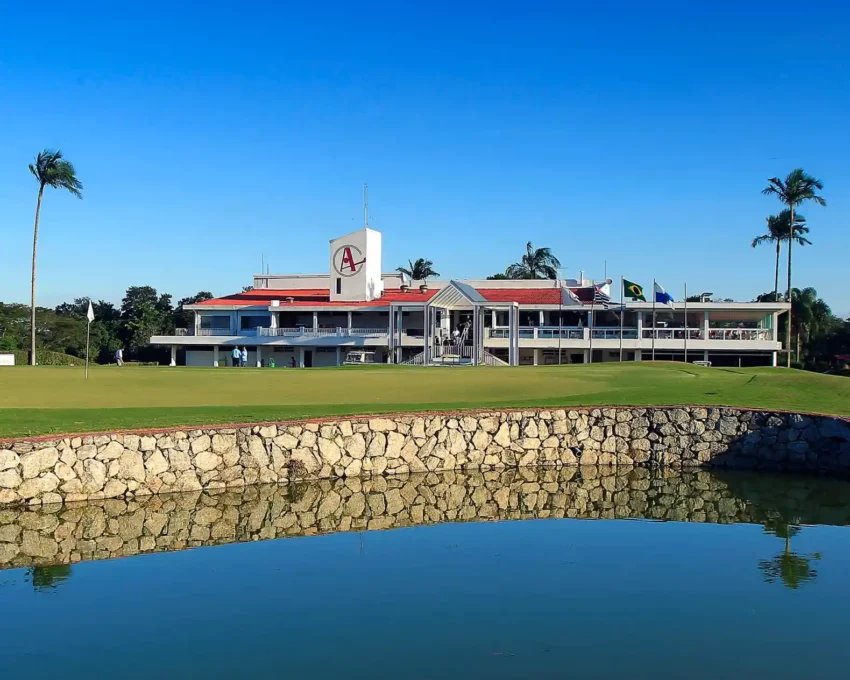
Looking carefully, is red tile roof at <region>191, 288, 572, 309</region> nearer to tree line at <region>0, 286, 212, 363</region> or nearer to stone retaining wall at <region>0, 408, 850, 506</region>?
tree line at <region>0, 286, 212, 363</region>

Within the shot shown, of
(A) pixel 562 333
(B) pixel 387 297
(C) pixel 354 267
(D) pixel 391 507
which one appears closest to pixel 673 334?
(A) pixel 562 333

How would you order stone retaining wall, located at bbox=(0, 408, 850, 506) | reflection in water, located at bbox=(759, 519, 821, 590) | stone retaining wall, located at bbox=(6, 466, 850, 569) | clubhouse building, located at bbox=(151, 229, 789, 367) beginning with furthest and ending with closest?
clubhouse building, located at bbox=(151, 229, 789, 367) < stone retaining wall, located at bbox=(0, 408, 850, 506) < stone retaining wall, located at bbox=(6, 466, 850, 569) < reflection in water, located at bbox=(759, 519, 821, 590)

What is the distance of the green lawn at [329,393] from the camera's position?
20.9 metres

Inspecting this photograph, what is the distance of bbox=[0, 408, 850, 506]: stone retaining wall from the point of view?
690 inches

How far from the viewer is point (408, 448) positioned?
22.0 meters

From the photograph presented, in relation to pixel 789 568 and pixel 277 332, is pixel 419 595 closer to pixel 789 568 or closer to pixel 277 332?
pixel 789 568

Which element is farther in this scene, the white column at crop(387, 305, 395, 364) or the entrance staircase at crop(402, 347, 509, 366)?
the white column at crop(387, 305, 395, 364)

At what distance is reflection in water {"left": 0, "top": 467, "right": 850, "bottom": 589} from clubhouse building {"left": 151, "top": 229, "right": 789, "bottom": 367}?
32150 mm

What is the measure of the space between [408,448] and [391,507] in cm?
381

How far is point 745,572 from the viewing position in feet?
44.8

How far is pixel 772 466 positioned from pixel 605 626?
530 inches

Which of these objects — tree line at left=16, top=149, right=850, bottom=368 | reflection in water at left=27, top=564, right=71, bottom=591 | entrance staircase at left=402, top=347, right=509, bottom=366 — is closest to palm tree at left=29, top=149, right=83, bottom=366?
tree line at left=16, top=149, right=850, bottom=368

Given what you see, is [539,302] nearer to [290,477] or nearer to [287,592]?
[290,477]

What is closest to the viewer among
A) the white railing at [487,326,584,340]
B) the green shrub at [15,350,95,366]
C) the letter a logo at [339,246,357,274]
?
the green shrub at [15,350,95,366]
